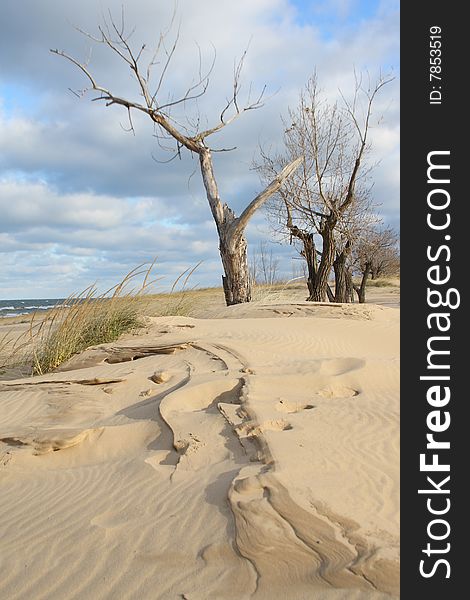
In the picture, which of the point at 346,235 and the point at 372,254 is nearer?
the point at 346,235

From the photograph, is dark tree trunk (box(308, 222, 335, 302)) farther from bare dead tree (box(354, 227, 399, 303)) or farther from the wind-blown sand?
the wind-blown sand

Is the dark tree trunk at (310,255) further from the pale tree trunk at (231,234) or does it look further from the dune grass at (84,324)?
the dune grass at (84,324)

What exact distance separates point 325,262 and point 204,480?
A: 42.1 feet

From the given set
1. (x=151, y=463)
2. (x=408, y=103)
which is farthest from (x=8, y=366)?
(x=408, y=103)

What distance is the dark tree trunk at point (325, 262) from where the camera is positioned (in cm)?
1549

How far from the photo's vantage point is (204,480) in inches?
127

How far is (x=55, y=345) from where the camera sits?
781 cm

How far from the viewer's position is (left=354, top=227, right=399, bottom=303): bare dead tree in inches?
836

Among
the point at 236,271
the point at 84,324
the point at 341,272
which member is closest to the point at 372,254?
the point at 341,272

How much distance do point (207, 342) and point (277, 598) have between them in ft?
16.6

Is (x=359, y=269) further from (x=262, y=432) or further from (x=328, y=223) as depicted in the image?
(x=262, y=432)

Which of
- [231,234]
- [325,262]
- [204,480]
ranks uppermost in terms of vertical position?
[231,234]

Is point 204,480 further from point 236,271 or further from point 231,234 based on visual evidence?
point 236,271

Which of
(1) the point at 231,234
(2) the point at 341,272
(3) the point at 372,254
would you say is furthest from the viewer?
(3) the point at 372,254
